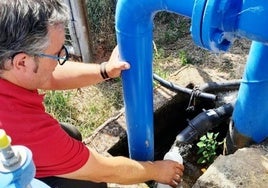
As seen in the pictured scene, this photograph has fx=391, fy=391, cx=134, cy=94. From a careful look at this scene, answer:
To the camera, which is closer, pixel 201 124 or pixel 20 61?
pixel 20 61

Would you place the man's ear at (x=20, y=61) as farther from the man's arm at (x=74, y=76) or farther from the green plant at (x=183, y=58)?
the green plant at (x=183, y=58)

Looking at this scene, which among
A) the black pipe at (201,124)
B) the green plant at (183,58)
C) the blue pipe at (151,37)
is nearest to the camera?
the blue pipe at (151,37)

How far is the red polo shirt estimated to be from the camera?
149 centimetres

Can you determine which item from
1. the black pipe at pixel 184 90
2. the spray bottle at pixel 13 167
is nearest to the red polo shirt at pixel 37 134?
the spray bottle at pixel 13 167

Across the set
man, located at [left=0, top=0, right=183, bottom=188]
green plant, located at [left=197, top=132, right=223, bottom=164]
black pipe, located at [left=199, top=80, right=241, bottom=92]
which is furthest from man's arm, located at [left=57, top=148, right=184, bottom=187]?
black pipe, located at [left=199, top=80, right=241, bottom=92]

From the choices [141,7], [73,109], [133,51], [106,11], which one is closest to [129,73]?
[133,51]

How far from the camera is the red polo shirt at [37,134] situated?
149cm

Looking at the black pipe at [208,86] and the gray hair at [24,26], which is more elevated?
the gray hair at [24,26]

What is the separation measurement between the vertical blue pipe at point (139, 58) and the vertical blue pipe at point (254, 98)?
1.43 ft

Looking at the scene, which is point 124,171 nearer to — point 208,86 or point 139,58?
point 139,58

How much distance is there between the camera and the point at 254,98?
179cm

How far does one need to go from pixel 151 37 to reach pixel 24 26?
540 millimetres

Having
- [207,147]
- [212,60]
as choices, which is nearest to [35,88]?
[207,147]

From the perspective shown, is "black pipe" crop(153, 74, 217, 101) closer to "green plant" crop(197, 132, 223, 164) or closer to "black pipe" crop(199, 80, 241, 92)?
"black pipe" crop(199, 80, 241, 92)
